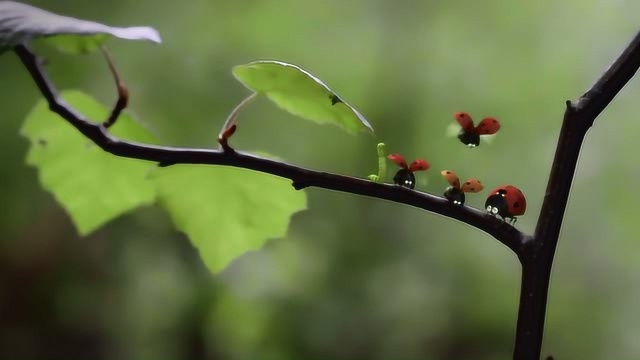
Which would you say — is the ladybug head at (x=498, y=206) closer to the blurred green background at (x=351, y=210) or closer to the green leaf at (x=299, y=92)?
the green leaf at (x=299, y=92)

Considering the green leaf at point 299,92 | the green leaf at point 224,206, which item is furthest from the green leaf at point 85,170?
the green leaf at point 299,92

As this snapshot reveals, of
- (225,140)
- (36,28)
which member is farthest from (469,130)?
(36,28)

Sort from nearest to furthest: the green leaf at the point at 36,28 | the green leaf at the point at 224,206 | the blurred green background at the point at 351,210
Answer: the green leaf at the point at 36,28 < the green leaf at the point at 224,206 < the blurred green background at the point at 351,210

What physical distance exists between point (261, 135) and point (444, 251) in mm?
245

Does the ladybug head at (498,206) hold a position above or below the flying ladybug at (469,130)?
below

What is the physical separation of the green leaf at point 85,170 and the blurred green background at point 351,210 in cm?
22

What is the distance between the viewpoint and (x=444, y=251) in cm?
76

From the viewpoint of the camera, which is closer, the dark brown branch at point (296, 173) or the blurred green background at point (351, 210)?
the dark brown branch at point (296, 173)

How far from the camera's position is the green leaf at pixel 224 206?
1.71 feet

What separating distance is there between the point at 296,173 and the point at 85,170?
25 cm

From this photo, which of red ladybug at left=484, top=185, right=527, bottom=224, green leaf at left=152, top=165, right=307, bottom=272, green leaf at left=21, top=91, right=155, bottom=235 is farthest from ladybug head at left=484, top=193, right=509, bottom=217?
green leaf at left=21, top=91, right=155, bottom=235

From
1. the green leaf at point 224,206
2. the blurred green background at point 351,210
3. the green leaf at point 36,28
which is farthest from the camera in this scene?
the blurred green background at point 351,210

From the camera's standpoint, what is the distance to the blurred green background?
2.37 ft

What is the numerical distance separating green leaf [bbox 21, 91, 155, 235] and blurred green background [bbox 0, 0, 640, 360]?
8.6 inches
